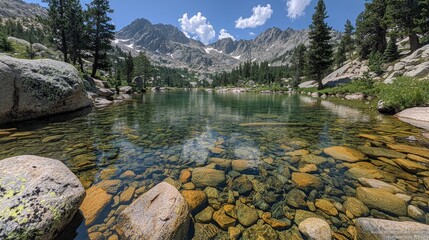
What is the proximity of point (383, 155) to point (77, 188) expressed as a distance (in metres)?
8.30

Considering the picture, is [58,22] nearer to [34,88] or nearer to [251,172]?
[34,88]

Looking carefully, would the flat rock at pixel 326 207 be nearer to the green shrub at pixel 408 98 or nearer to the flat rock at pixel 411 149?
the flat rock at pixel 411 149

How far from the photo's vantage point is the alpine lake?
3.25 m

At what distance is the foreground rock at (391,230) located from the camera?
239 centimetres

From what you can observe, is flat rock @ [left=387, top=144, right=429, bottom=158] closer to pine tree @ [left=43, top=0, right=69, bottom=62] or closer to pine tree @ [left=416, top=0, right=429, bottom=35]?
pine tree @ [left=43, top=0, right=69, bottom=62]

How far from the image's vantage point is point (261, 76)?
363ft

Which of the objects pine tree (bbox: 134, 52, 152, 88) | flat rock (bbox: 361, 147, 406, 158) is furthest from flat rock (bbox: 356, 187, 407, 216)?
pine tree (bbox: 134, 52, 152, 88)

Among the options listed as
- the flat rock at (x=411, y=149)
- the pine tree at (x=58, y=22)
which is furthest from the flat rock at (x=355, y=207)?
the pine tree at (x=58, y=22)

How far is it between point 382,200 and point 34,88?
1484 centimetres

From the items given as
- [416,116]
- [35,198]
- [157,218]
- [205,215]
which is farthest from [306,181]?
[416,116]

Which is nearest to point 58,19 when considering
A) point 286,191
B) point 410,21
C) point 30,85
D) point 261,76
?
point 30,85

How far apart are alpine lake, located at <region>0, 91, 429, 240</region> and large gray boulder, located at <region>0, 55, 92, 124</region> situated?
3.77 feet

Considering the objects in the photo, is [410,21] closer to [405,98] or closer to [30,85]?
[405,98]

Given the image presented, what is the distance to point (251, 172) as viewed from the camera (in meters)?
5.01
